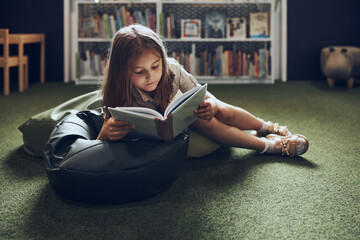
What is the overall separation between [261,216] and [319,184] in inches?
13.2

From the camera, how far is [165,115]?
106 cm

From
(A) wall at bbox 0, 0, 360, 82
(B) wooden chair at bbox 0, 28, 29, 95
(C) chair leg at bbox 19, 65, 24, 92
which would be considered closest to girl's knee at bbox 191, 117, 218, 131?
(B) wooden chair at bbox 0, 28, 29, 95

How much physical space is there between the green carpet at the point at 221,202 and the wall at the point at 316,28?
213 cm

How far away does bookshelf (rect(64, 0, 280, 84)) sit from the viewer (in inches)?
144

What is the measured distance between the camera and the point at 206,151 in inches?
60.7

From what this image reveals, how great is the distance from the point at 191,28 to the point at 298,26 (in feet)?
3.59

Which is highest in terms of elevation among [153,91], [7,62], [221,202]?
[7,62]

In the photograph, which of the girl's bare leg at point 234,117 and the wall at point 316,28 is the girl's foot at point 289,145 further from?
the wall at point 316,28

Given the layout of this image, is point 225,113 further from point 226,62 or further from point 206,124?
point 226,62

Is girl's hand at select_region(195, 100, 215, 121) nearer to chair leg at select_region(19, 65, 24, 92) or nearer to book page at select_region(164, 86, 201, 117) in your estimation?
book page at select_region(164, 86, 201, 117)

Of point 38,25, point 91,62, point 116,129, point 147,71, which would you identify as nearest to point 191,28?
point 91,62

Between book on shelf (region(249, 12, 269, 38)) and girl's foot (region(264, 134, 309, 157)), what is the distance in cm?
234

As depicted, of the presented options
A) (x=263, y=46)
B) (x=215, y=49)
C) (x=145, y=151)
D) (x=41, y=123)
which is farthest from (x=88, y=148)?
(x=263, y=46)

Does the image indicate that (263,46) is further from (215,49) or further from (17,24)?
(17,24)
